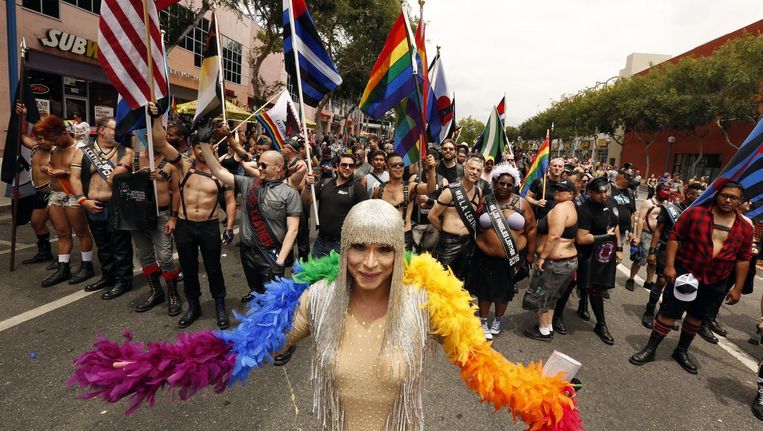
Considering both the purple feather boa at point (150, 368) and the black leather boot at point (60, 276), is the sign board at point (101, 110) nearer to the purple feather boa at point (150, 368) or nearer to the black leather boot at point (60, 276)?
the black leather boot at point (60, 276)

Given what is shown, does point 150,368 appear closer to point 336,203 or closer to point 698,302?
point 336,203

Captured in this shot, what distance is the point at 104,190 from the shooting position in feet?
15.6

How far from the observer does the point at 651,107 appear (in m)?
28.4

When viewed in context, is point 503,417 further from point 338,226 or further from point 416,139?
point 416,139

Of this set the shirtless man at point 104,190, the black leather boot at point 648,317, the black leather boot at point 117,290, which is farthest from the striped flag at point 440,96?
the black leather boot at point 117,290

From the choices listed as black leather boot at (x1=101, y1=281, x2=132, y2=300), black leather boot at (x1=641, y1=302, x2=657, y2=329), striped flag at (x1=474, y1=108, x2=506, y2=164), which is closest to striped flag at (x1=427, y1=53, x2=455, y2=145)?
striped flag at (x1=474, y1=108, x2=506, y2=164)

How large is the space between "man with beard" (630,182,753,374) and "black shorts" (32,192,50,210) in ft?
25.9

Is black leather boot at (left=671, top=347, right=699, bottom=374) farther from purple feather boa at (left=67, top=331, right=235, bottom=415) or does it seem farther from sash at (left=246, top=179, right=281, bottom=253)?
purple feather boa at (left=67, top=331, right=235, bottom=415)

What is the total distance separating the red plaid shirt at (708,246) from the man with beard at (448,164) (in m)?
3.31

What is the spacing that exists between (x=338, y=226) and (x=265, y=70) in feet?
108

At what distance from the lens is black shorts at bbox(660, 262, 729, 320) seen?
150 inches

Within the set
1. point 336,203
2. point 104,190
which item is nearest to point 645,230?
point 336,203

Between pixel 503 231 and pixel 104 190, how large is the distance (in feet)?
15.8

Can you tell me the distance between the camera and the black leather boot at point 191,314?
4.07 m
